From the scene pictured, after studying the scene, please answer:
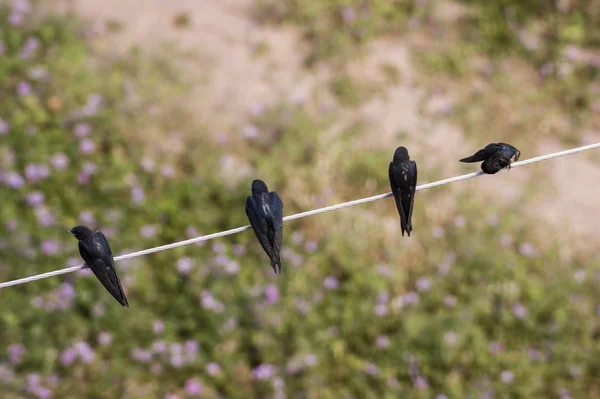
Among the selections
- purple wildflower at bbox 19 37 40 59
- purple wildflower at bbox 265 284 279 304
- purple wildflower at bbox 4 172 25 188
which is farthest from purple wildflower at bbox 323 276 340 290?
purple wildflower at bbox 19 37 40 59

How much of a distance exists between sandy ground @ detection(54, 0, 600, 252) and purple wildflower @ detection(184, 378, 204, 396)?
75.8 inches

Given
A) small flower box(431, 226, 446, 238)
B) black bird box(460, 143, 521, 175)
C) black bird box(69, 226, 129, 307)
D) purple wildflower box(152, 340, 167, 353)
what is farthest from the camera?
small flower box(431, 226, 446, 238)

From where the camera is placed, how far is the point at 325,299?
345cm

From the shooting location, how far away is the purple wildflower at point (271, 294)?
3320mm

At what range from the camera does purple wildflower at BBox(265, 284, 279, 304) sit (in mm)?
3320

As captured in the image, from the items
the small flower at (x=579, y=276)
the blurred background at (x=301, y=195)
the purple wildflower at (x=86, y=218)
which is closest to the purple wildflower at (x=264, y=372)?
the blurred background at (x=301, y=195)

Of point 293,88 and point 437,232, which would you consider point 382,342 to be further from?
point 293,88

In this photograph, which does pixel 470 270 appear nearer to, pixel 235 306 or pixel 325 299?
pixel 325 299

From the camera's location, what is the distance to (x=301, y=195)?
395cm

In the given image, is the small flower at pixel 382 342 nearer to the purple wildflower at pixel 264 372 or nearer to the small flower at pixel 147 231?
the purple wildflower at pixel 264 372

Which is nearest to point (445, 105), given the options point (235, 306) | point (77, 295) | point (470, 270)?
point (470, 270)

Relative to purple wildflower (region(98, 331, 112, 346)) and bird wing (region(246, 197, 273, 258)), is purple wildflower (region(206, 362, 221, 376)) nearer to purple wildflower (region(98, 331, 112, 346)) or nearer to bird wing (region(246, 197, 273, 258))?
purple wildflower (region(98, 331, 112, 346))

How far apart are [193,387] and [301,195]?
4.61 ft

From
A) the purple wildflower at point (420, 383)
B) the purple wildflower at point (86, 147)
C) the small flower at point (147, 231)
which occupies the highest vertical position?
the purple wildflower at point (86, 147)
